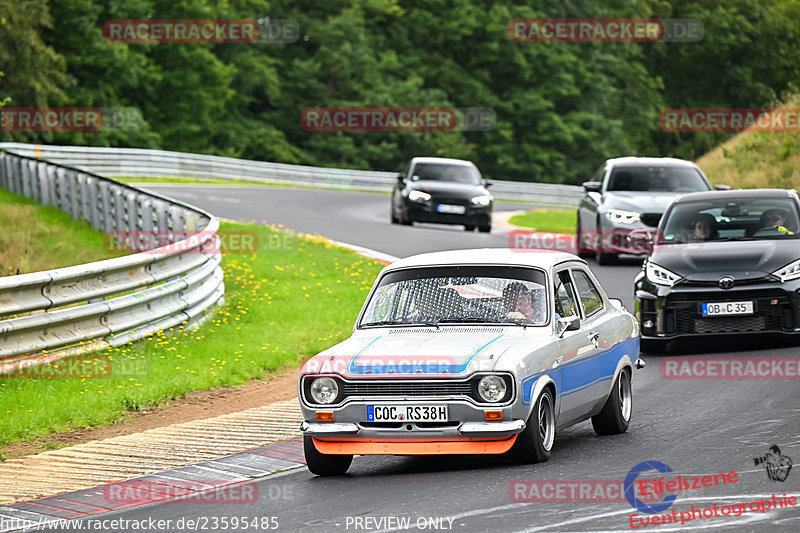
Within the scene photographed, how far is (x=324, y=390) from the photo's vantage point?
8359mm

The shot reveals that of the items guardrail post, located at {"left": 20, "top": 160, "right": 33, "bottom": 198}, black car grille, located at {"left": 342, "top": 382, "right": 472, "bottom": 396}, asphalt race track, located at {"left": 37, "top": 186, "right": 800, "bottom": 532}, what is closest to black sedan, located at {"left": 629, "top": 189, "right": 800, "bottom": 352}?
asphalt race track, located at {"left": 37, "top": 186, "right": 800, "bottom": 532}

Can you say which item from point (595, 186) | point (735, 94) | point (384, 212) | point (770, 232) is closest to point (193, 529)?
point (770, 232)

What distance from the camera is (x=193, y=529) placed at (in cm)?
712

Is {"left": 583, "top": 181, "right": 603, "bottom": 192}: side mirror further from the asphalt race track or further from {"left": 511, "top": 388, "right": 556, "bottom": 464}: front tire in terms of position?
{"left": 511, "top": 388, "right": 556, "bottom": 464}: front tire

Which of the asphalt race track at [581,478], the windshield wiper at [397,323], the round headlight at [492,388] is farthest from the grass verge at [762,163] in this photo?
the round headlight at [492,388]

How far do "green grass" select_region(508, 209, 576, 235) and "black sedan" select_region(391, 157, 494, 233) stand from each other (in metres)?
2.70

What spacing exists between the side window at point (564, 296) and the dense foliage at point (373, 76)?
41.7 meters

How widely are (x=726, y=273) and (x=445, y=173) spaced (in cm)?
1615

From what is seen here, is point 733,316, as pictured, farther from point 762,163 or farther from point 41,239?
point 762,163

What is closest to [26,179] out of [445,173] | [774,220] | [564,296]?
[445,173]

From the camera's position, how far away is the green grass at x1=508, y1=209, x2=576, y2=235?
1222 inches

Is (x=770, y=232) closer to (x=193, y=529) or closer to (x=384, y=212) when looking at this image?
(x=193, y=529)

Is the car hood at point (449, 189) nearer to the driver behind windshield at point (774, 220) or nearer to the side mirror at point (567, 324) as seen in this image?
the driver behind windshield at point (774, 220)

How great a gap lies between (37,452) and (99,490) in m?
1.42
